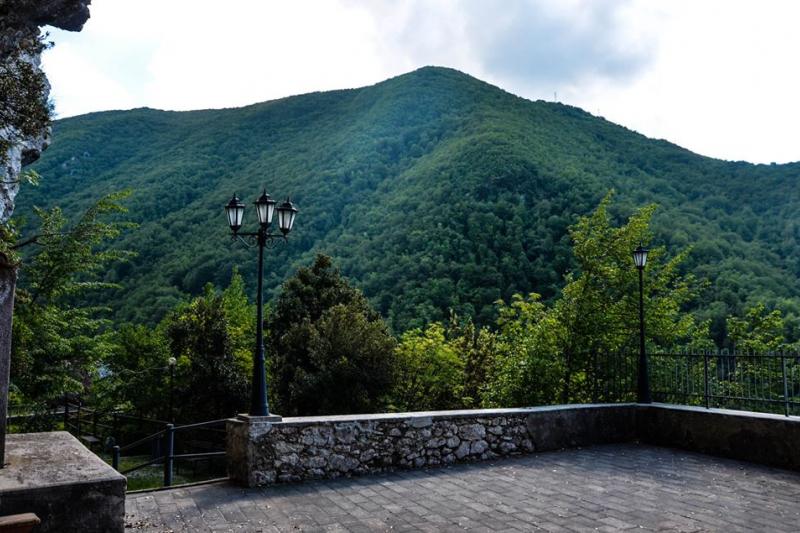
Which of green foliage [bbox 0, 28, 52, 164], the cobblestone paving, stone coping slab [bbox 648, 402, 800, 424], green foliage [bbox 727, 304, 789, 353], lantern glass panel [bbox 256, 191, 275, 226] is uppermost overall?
green foliage [bbox 0, 28, 52, 164]

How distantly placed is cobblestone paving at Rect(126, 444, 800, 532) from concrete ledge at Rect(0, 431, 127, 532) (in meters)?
1.09

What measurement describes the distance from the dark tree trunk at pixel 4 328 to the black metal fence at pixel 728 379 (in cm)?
862

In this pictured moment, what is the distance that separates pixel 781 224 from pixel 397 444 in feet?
109

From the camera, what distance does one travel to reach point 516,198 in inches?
1442

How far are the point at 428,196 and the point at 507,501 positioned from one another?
3531 centimetres

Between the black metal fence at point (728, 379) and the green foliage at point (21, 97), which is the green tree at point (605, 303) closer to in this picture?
the black metal fence at point (728, 379)

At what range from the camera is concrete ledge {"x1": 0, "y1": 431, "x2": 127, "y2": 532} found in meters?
3.75

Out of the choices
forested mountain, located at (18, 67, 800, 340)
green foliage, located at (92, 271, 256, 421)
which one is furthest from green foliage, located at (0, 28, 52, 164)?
forested mountain, located at (18, 67, 800, 340)

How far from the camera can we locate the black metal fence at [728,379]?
26.4ft

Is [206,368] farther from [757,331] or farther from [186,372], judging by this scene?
[757,331]

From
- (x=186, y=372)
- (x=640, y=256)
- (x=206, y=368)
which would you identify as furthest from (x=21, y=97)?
(x=186, y=372)

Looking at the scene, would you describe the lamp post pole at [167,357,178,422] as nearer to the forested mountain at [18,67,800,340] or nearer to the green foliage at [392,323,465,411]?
the green foliage at [392,323,465,411]

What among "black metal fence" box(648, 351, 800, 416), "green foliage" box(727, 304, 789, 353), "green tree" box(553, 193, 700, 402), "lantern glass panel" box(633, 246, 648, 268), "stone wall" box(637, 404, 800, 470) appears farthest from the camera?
"green foliage" box(727, 304, 789, 353)

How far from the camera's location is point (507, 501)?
19.5 ft
